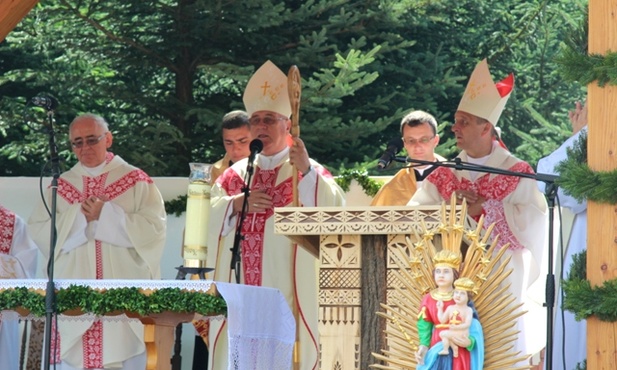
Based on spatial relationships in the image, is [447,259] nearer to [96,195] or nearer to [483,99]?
[483,99]

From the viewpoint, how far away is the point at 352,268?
631cm

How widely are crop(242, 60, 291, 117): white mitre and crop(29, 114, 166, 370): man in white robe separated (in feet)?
3.17

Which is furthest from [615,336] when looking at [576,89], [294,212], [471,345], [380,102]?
[576,89]

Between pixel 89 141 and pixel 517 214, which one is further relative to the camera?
pixel 89 141

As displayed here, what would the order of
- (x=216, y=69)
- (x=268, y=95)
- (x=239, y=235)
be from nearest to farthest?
(x=239, y=235) < (x=268, y=95) < (x=216, y=69)

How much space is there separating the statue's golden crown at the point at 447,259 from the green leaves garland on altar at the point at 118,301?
108 cm

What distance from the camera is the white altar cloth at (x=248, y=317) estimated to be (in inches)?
253

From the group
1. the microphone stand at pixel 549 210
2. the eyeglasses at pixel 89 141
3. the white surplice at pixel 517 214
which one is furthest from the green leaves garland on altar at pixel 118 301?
the eyeglasses at pixel 89 141

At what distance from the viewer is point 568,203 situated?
27.3 ft

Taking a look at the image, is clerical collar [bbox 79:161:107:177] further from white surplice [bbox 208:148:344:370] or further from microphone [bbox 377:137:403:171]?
microphone [bbox 377:137:403:171]

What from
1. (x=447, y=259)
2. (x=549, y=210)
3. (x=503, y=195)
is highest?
(x=503, y=195)

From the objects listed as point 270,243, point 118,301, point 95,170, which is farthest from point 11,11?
point 118,301

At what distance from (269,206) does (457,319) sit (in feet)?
10.3

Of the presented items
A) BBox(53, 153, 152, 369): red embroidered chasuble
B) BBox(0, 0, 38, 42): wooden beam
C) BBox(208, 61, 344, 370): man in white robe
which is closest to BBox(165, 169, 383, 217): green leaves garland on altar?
BBox(53, 153, 152, 369): red embroidered chasuble
